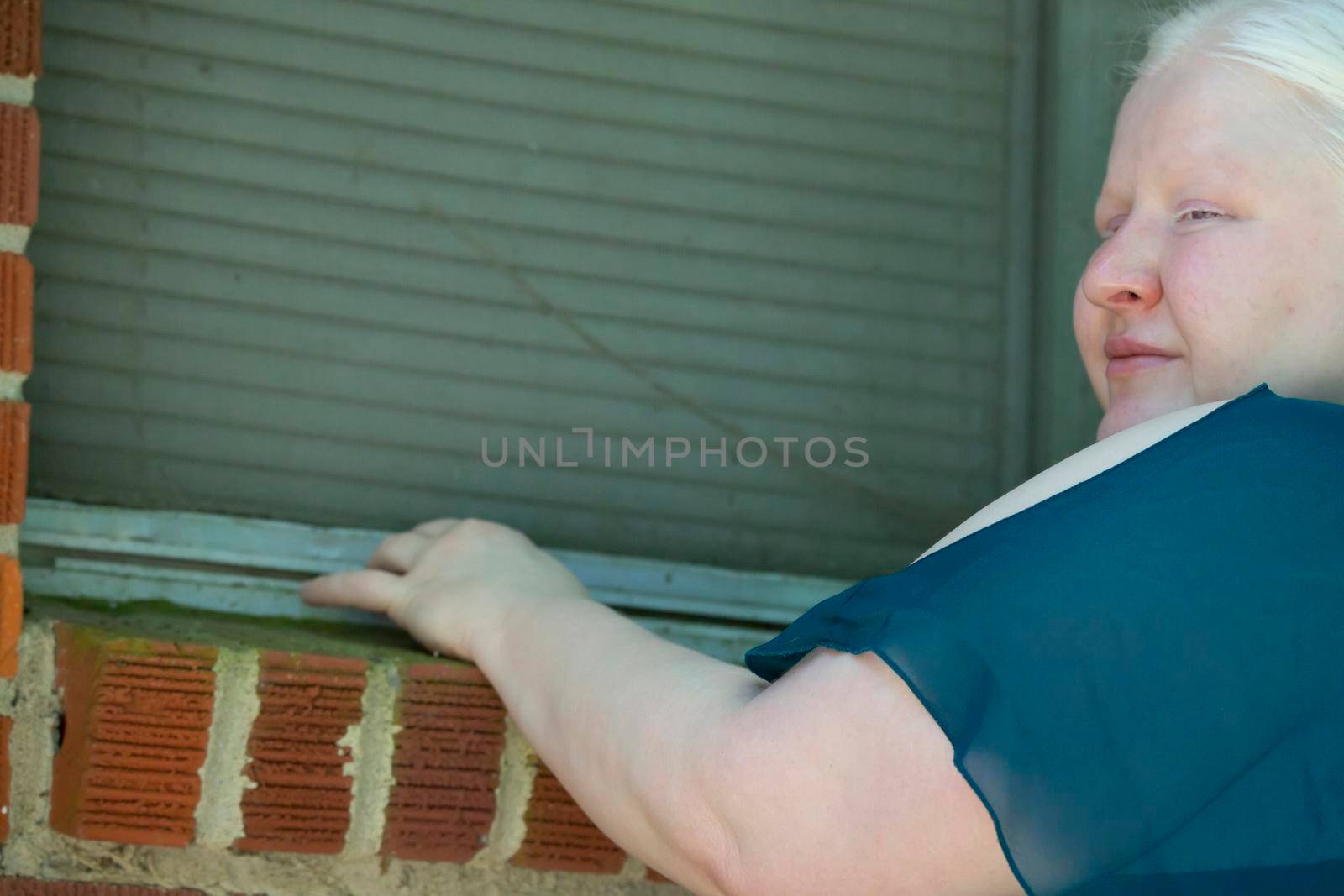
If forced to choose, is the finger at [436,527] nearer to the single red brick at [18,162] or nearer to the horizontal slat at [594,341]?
the horizontal slat at [594,341]

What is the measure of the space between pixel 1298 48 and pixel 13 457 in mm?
1257

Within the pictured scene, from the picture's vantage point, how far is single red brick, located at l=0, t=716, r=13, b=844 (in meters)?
1.39

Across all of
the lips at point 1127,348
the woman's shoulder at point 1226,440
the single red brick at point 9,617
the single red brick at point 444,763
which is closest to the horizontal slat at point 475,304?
the single red brick at point 9,617

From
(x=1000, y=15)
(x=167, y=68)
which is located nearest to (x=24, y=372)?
(x=167, y=68)

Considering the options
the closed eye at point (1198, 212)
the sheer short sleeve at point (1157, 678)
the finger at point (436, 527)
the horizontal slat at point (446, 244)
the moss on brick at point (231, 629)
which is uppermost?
the closed eye at point (1198, 212)

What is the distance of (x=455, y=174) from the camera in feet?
6.08

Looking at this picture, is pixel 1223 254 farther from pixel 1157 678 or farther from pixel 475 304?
pixel 475 304

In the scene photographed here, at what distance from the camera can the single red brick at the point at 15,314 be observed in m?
1.43

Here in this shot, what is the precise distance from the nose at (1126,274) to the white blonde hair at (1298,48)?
16 centimetres

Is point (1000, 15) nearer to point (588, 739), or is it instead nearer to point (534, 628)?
point (534, 628)

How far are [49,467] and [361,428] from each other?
14.5 inches

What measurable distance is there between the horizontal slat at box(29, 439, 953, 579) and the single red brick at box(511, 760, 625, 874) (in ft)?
1.50

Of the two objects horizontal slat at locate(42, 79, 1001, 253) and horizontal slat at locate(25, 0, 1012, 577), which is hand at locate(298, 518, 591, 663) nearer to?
horizontal slat at locate(25, 0, 1012, 577)

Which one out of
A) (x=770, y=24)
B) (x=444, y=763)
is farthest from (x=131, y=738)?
(x=770, y=24)
